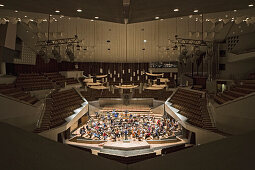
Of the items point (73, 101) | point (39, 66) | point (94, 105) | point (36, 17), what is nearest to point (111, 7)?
point (36, 17)

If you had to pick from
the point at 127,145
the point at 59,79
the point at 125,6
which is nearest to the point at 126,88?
the point at 127,145

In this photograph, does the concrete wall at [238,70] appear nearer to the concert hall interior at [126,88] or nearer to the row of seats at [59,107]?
the concert hall interior at [126,88]

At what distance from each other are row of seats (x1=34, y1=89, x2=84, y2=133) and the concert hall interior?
91mm

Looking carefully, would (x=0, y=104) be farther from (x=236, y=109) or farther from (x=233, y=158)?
(x=236, y=109)

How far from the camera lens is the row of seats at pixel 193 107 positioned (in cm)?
1016

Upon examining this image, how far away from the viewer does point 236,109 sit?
7.97m

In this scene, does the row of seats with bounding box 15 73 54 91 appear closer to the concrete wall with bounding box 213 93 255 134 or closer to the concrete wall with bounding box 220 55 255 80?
the concrete wall with bounding box 213 93 255 134

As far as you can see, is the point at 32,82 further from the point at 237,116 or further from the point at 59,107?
the point at 237,116

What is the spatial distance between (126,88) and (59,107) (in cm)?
525

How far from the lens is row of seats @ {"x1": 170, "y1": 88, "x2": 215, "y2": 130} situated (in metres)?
10.2

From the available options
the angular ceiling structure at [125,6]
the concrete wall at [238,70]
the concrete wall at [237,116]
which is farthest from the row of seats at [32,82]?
the concrete wall at [238,70]

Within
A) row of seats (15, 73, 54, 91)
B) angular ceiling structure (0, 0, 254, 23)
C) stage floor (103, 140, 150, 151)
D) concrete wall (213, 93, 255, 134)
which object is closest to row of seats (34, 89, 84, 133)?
row of seats (15, 73, 54, 91)

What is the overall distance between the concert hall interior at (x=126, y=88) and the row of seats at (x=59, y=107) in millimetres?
91

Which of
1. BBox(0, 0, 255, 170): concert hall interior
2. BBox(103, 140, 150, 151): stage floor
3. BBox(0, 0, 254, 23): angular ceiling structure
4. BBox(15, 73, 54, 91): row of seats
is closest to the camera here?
BBox(0, 0, 255, 170): concert hall interior
